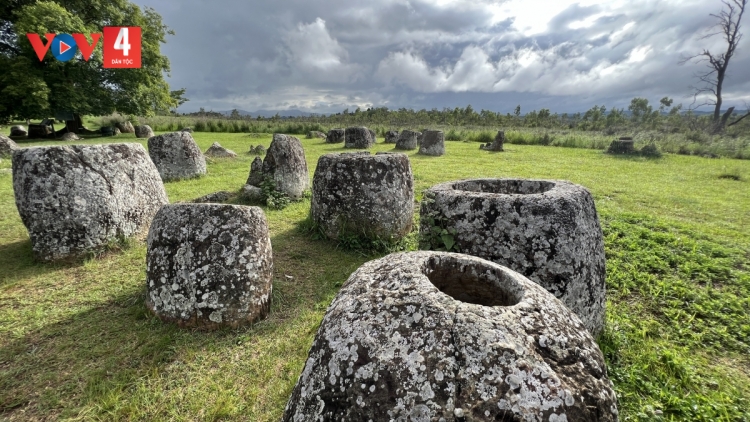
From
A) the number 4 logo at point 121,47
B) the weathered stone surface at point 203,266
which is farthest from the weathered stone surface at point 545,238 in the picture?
the number 4 logo at point 121,47

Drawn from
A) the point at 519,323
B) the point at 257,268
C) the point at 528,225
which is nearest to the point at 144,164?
the point at 257,268

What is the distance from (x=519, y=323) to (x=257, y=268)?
107 inches

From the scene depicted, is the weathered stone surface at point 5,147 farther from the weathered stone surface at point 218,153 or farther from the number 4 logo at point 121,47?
the number 4 logo at point 121,47

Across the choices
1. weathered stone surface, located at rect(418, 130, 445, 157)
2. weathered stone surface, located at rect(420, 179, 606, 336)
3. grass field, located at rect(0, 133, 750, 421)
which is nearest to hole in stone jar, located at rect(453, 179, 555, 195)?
weathered stone surface, located at rect(420, 179, 606, 336)

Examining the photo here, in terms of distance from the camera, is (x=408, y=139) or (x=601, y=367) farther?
(x=408, y=139)

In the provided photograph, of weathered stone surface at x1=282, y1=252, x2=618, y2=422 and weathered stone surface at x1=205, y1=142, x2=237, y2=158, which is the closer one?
weathered stone surface at x1=282, y1=252, x2=618, y2=422

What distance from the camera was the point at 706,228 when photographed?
19.7 ft

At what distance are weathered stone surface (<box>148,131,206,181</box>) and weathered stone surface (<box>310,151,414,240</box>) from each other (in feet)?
22.0

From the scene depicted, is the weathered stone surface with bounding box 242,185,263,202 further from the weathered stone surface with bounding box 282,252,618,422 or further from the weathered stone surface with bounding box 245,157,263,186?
the weathered stone surface with bounding box 282,252,618,422

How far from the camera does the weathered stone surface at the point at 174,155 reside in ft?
33.4

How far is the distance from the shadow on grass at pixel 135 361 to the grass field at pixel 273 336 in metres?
0.01

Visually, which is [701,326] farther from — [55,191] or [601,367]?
[55,191]

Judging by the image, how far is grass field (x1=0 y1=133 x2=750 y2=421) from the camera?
2646mm

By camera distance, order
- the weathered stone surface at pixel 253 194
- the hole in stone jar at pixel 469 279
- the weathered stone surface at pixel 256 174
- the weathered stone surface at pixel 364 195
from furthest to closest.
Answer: the weathered stone surface at pixel 256 174
the weathered stone surface at pixel 253 194
the weathered stone surface at pixel 364 195
the hole in stone jar at pixel 469 279
